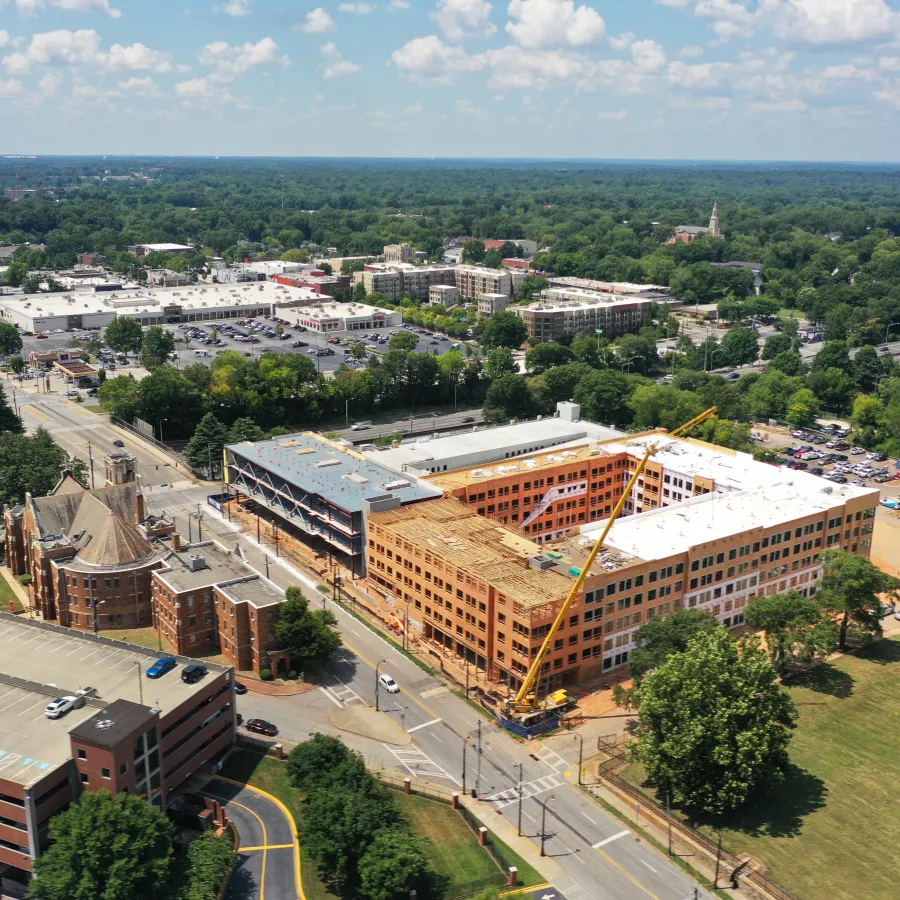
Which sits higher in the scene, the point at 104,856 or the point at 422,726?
the point at 104,856

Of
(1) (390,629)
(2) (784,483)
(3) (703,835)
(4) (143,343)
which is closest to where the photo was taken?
(3) (703,835)

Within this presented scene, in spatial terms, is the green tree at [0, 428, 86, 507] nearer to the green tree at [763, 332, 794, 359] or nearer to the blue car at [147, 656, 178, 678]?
the blue car at [147, 656, 178, 678]

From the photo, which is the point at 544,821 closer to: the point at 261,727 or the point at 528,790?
the point at 528,790

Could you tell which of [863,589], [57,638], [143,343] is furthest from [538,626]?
[143,343]

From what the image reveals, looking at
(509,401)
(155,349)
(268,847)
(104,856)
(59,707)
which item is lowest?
(268,847)

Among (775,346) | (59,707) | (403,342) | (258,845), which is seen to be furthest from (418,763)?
(775,346)

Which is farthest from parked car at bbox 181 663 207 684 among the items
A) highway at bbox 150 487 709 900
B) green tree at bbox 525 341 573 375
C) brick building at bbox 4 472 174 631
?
green tree at bbox 525 341 573 375

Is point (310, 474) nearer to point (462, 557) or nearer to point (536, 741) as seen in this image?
point (462, 557)
